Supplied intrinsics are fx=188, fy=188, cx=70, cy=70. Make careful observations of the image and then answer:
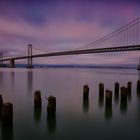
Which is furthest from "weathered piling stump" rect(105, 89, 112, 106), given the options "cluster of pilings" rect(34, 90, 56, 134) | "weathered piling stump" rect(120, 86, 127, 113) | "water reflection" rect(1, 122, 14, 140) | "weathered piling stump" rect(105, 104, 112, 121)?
"water reflection" rect(1, 122, 14, 140)

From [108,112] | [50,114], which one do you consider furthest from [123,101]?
[50,114]

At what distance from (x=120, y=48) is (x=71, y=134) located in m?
36.3

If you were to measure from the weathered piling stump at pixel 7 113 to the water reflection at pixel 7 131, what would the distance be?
0.18 feet

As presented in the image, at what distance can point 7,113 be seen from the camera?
504 cm

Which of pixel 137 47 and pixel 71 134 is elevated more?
pixel 137 47

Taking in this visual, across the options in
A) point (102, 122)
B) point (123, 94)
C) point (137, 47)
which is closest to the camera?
point (102, 122)

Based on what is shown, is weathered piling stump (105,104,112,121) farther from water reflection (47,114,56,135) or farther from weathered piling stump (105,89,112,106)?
water reflection (47,114,56,135)

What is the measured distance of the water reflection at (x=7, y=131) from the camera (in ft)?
15.6

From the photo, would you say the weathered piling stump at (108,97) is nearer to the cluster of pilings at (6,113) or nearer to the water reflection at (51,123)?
the water reflection at (51,123)

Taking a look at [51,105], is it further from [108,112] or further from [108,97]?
[108,97]

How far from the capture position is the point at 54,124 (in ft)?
18.6

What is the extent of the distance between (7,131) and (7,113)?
0.49 metres

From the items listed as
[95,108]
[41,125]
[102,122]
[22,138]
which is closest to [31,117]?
[41,125]

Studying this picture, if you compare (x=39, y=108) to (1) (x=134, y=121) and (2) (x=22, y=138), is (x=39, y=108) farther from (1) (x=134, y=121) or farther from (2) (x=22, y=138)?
(1) (x=134, y=121)
